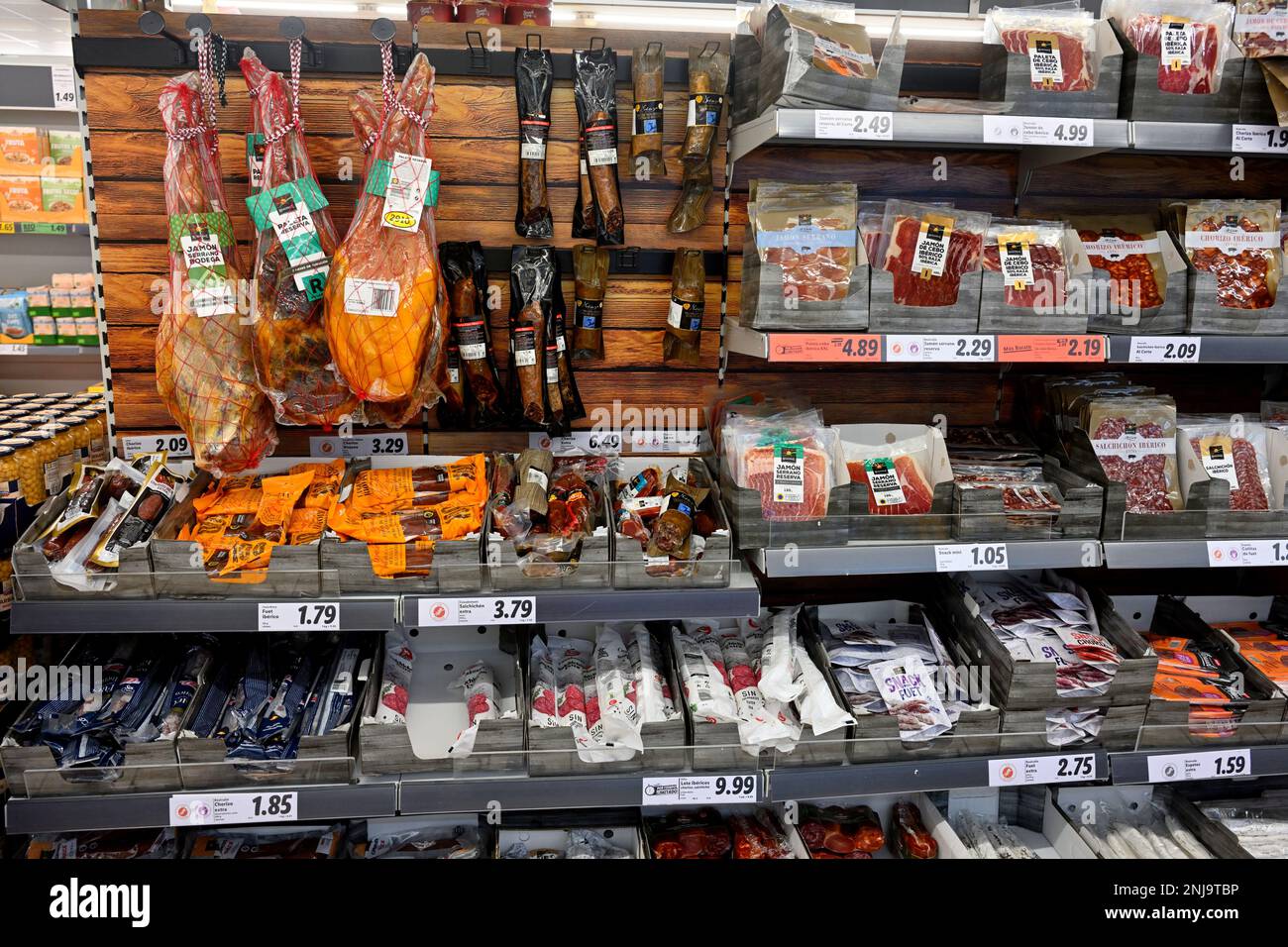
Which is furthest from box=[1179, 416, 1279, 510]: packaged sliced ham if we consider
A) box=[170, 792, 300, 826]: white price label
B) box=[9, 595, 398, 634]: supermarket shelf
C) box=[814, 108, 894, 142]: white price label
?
box=[170, 792, 300, 826]: white price label

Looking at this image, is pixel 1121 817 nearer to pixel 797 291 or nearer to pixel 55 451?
pixel 797 291

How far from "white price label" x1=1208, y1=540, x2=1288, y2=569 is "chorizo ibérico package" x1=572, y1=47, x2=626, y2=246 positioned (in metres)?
1.66

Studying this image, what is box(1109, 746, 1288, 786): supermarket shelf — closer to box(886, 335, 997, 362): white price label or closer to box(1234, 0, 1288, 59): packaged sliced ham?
box(886, 335, 997, 362): white price label

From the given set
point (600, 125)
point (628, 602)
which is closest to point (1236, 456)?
point (628, 602)

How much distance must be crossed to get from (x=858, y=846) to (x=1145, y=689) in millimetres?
800

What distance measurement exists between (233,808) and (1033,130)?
7.46ft

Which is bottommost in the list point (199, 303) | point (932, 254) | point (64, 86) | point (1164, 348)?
point (1164, 348)

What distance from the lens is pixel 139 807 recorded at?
6.07 feet

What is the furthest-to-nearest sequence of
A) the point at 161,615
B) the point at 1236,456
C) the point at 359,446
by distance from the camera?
the point at 359,446 < the point at 1236,456 < the point at 161,615

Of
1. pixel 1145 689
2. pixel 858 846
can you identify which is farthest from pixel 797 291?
pixel 858 846

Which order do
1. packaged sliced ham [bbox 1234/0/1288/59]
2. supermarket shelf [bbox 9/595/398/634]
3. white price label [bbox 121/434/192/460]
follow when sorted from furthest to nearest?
white price label [bbox 121/434/192/460] → packaged sliced ham [bbox 1234/0/1288/59] → supermarket shelf [bbox 9/595/398/634]

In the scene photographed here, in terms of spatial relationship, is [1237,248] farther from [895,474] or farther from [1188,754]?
[1188,754]

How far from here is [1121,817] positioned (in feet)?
7.84

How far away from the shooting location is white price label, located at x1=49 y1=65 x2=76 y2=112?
206 cm
